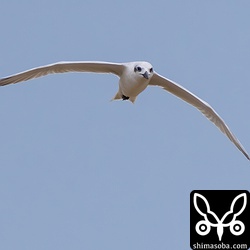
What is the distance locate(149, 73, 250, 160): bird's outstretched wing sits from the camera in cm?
2373

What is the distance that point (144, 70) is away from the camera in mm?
21844

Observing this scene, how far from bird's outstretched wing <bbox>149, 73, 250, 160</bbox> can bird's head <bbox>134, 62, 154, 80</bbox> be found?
155 centimetres

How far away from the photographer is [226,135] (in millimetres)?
24625

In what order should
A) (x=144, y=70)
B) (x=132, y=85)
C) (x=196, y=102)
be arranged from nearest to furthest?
(x=144, y=70), (x=132, y=85), (x=196, y=102)

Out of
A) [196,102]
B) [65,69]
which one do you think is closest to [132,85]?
[65,69]

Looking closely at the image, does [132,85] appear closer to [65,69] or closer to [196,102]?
[65,69]

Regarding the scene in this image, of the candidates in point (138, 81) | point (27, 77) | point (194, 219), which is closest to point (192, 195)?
point (194, 219)

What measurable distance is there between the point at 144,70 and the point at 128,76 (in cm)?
55

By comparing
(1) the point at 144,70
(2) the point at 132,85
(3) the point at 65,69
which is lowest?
(2) the point at 132,85

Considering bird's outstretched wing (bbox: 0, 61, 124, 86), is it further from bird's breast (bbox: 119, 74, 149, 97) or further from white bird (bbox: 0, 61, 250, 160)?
bird's breast (bbox: 119, 74, 149, 97)

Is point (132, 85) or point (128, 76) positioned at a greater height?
point (128, 76)

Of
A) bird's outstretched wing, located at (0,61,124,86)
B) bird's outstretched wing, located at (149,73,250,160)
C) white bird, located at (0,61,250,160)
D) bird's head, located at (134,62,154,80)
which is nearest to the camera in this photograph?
bird's head, located at (134,62,154,80)

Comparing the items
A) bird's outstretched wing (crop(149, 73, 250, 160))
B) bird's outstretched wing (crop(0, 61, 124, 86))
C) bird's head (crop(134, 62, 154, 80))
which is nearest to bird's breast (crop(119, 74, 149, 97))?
bird's head (crop(134, 62, 154, 80))

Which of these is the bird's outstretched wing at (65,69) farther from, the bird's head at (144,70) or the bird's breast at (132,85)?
the bird's head at (144,70)
